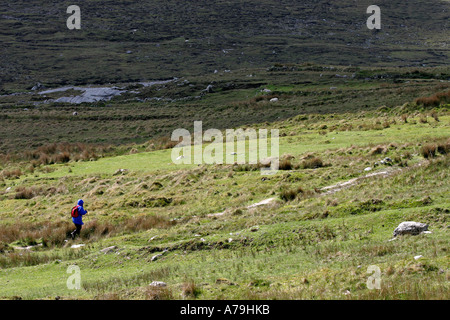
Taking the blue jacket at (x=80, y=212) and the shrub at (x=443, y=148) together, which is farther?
the shrub at (x=443, y=148)

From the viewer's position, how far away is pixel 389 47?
143375mm

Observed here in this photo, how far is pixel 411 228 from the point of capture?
11.5 meters

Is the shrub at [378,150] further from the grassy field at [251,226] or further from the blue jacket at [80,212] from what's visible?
the blue jacket at [80,212]

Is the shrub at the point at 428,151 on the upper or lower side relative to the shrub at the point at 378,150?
upper

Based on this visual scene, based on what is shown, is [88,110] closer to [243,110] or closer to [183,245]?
[243,110]

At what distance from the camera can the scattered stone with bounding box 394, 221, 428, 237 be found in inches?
→ 451

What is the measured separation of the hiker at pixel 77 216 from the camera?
18656 millimetres

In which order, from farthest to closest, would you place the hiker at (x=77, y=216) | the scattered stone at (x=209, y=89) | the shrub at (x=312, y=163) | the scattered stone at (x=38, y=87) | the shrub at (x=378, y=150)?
the scattered stone at (x=38, y=87) → the scattered stone at (x=209, y=89) → the shrub at (x=312, y=163) → the shrub at (x=378, y=150) → the hiker at (x=77, y=216)

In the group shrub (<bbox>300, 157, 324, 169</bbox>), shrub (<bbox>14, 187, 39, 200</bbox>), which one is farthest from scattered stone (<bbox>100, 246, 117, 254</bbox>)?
shrub (<bbox>14, 187, 39, 200</bbox>)

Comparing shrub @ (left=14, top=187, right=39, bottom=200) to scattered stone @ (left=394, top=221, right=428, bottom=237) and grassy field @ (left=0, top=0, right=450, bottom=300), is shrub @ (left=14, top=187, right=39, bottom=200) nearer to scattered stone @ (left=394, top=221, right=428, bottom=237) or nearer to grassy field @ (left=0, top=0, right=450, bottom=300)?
grassy field @ (left=0, top=0, right=450, bottom=300)

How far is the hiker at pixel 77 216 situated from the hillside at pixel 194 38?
8339 centimetres

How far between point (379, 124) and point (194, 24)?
5455 inches

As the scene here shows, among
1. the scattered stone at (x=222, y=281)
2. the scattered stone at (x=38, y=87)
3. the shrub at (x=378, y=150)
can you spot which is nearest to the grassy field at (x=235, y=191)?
the scattered stone at (x=222, y=281)
